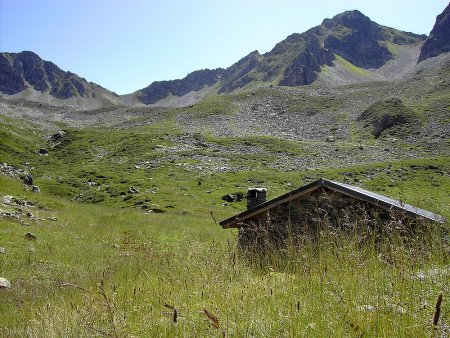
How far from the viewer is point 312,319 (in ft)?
19.5

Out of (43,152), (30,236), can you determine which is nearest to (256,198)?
(30,236)

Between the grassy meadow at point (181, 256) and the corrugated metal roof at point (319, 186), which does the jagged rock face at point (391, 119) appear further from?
the corrugated metal roof at point (319, 186)

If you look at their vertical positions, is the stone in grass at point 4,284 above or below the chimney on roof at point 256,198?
below

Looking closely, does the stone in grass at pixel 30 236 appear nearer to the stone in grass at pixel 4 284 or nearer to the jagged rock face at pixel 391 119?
the stone in grass at pixel 4 284

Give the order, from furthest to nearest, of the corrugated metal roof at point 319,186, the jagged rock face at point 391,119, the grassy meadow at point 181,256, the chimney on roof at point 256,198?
the jagged rock face at point 391,119 < the chimney on roof at point 256,198 < the corrugated metal roof at point 319,186 < the grassy meadow at point 181,256

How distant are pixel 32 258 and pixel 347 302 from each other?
1579 cm

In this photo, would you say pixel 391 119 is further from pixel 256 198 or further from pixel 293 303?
pixel 293 303

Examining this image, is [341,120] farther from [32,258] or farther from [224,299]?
[224,299]

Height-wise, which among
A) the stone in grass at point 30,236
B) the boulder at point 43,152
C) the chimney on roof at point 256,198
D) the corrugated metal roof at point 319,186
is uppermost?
the corrugated metal roof at point 319,186

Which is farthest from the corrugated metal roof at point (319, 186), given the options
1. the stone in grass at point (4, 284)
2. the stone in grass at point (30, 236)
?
the stone in grass at point (30, 236)

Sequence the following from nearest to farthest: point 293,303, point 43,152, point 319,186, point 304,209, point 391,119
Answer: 1. point 293,303
2. point 319,186
3. point 304,209
4. point 43,152
5. point 391,119

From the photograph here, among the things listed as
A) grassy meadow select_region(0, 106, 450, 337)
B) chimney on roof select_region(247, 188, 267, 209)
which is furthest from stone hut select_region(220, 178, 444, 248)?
grassy meadow select_region(0, 106, 450, 337)

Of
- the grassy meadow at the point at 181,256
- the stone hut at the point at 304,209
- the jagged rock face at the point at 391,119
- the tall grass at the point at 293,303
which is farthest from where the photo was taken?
the jagged rock face at the point at 391,119

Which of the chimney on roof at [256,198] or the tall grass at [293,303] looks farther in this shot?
the chimney on roof at [256,198]
